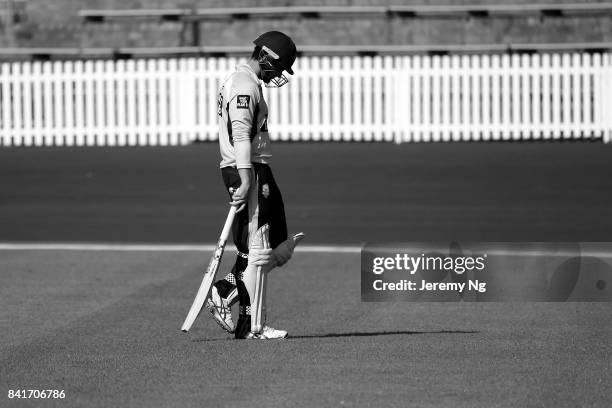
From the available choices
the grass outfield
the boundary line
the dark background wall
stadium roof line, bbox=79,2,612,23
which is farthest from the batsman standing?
the dark background wall

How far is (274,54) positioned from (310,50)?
19.5 meters

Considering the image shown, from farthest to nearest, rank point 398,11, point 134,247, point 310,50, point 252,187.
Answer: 1. point 398,11
2. point 310,50
3. point 134,247
4. point 252,187

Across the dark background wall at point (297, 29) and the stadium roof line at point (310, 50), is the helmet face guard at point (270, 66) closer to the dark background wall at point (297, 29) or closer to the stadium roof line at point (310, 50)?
the stadium roof line at point (310, 50)

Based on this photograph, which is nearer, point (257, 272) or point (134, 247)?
point (257, 272)

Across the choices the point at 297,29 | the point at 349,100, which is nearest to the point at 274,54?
the point at 349,100

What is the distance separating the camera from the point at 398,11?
2903cm

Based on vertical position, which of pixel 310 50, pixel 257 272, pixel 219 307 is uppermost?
pixel 310 50

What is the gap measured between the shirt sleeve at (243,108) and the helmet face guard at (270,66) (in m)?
0.18

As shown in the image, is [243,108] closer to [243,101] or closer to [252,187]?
[243,101]

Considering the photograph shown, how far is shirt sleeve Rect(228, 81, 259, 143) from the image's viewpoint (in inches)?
316

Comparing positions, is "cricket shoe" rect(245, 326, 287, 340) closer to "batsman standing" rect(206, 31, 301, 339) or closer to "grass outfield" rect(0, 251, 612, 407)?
"batsman standing" rect(206, 31, 301, 339)

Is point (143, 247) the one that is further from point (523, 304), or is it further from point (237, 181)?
point (237, 181)

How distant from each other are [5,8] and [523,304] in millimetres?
23475

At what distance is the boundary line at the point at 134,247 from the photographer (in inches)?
563
